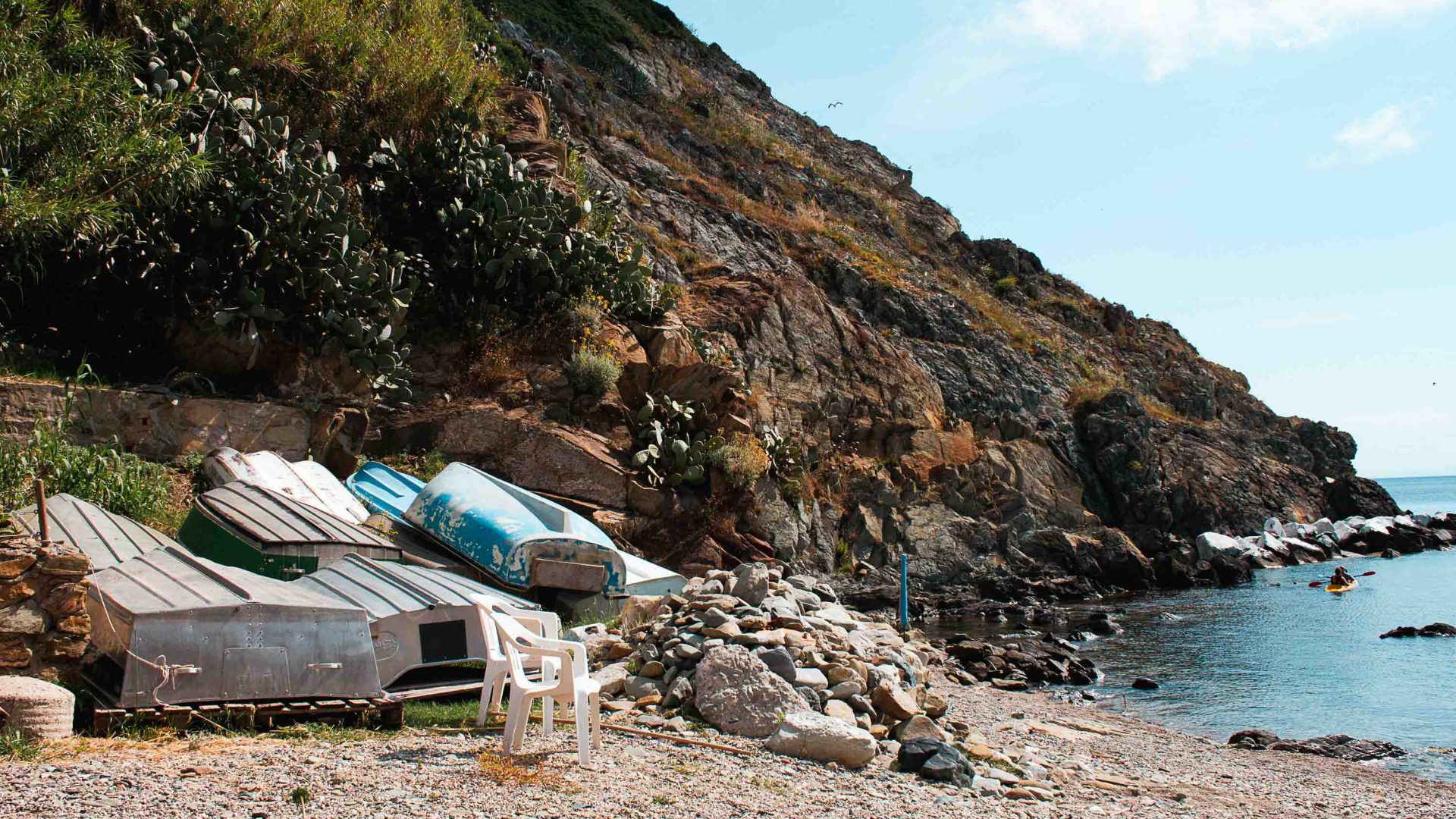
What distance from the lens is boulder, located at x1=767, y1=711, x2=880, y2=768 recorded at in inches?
274

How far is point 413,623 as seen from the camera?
767 cm

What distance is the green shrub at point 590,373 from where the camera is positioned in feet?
56.9

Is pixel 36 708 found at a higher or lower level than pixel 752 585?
lower

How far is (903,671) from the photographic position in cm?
981

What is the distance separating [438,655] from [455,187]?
11.5 metres

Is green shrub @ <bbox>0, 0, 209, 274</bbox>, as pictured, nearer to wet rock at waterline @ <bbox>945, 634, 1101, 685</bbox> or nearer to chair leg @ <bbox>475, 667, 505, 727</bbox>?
chair leg @ <bbox>475, 667, 505, 727</bbox>

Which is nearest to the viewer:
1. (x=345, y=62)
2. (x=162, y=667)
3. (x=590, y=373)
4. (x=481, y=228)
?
(x=162, y=667)

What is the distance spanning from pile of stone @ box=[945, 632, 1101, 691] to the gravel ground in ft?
25.8

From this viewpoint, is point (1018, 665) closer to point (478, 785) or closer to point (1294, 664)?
point (1294, 664)

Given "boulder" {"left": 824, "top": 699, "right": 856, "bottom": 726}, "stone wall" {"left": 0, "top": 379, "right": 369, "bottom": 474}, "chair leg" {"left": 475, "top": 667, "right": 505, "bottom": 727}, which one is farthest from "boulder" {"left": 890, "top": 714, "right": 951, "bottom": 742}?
"stone wall" {"left": 0, "top": 379, "right": 369, "bottom": 474}

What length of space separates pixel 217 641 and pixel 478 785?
2.21 m

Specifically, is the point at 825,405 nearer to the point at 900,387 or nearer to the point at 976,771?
the point at 900,387

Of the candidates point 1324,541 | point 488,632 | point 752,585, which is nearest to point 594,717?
point 488,632

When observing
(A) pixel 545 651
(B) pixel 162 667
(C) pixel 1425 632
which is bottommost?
(C) pixel 1425 632
